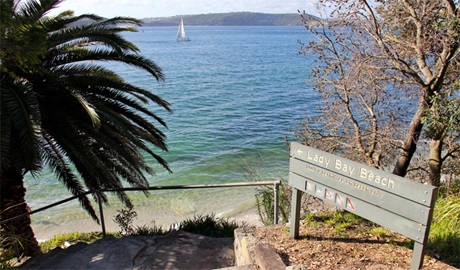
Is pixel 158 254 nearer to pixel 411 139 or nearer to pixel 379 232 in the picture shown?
pixel 379 232

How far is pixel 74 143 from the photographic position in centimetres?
693

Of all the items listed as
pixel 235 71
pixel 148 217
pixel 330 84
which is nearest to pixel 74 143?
pixel 330 84

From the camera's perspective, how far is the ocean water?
14445 millimetres

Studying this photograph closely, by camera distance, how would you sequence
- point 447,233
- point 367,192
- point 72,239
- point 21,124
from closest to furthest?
point 367,192, point 447,233, point 21,124, point 72,239

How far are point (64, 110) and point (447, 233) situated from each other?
6.30m

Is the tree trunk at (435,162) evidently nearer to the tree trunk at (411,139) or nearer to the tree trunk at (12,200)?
the tree trunk at (411,139)

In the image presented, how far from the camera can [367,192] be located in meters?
4.32

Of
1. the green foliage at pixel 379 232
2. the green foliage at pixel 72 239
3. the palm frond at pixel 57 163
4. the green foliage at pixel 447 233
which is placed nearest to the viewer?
the green foliage at pixel 447 233

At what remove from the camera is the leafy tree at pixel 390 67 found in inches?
264

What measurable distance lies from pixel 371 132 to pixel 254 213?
21.1 feet

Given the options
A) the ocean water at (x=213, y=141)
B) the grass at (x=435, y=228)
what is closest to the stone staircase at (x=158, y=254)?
the grass at (x=435, y=228)

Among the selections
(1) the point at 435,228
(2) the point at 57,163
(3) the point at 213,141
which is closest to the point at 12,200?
(2) the point at 57,163

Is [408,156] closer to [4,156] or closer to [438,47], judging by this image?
[438,47]

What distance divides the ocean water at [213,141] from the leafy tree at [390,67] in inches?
49.8
